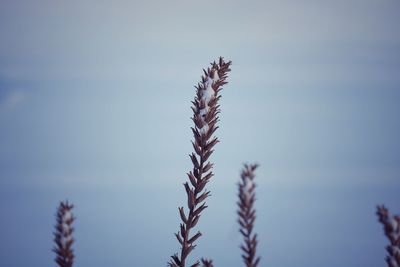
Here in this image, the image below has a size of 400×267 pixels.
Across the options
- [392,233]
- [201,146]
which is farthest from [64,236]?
[392,233]

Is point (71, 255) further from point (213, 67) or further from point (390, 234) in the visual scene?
point (390, 234)

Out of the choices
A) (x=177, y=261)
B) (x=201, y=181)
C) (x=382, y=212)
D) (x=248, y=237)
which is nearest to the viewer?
(x=177, y=261)

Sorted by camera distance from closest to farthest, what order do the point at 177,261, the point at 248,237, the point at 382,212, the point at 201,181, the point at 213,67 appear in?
the point at 177,261
the point at 201,181
the point at 213,67
the point at 382,212
the point at 248,237

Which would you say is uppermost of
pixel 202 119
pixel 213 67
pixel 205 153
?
pixel 213 67

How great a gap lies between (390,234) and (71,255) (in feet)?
15.4

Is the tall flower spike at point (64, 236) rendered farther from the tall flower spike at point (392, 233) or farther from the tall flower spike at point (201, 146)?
the tall flower spike at point (392, 233)

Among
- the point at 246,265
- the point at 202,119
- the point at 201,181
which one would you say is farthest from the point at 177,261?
the point at 246,265

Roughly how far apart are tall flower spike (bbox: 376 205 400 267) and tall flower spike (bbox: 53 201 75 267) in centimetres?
456

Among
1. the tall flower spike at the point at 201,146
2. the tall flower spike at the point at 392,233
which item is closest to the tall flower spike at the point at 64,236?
the tall flower spike at the point at 201,146

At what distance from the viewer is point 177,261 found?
3799 millimetres

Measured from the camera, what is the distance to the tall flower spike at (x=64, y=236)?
12.5 ft

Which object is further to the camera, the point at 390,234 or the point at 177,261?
the point at 390,234

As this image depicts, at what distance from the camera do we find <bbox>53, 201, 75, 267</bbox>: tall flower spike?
382 cm

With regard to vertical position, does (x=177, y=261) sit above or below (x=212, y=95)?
below
